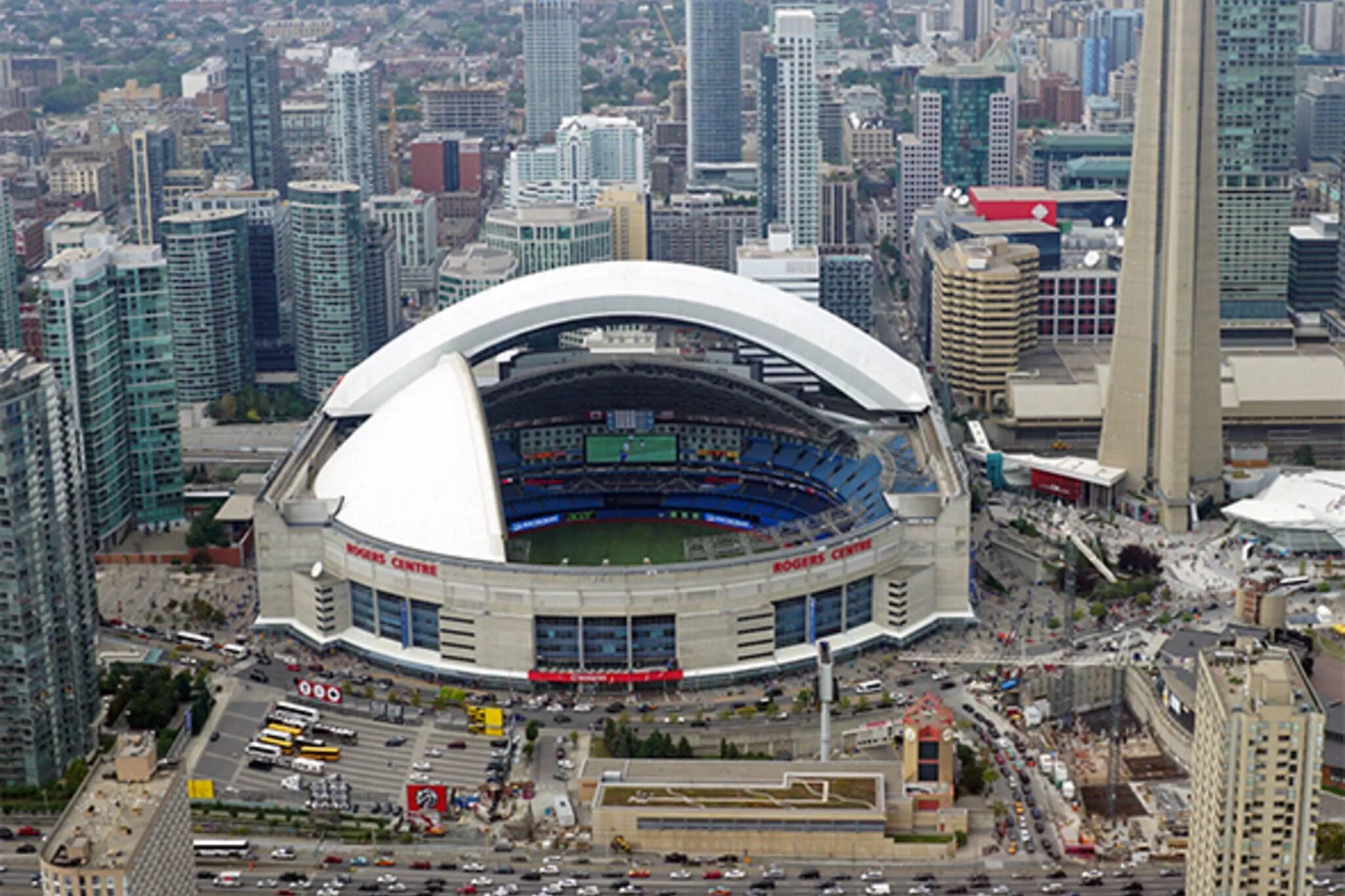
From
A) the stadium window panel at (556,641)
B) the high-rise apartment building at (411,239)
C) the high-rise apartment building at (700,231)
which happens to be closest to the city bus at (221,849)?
the stadium window panel at (556,641)

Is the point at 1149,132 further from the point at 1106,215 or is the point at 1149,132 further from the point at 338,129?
the point at 338,129

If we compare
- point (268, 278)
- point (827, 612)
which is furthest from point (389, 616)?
point (268, 278)

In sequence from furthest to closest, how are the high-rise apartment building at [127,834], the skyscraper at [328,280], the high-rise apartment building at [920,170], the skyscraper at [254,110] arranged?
the skyscraper at [254,110] → the high-rise apartment building at [920,170] → the skyscraper at [328,280] → the high-rise apartment building at [127,834]

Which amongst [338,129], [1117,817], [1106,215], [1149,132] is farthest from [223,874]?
[338,129]

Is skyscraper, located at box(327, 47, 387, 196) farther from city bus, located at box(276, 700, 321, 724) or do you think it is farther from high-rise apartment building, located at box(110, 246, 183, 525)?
city bus, located at box(276, 700, 321, 724)

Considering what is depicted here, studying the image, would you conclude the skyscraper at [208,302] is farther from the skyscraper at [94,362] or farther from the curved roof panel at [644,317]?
the curved roof panel at [644,317]

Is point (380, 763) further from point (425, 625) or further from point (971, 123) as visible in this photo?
point (971, 123)
